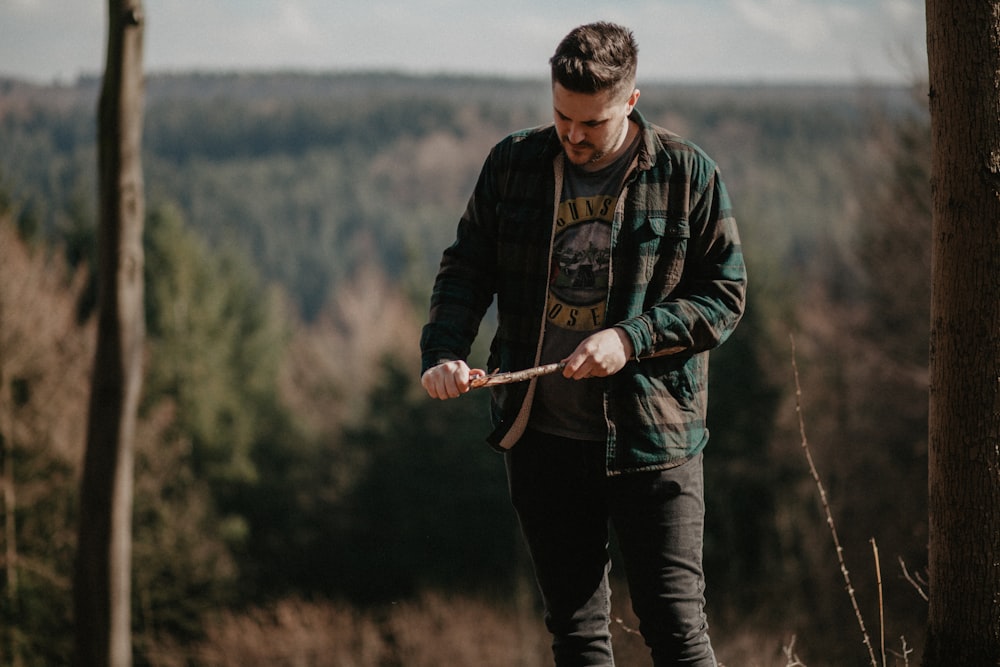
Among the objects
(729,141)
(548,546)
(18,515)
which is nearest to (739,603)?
(18,515)

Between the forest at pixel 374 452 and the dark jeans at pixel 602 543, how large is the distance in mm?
5780

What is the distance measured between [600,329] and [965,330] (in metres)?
0.77

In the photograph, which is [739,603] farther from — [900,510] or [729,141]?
[729,141]

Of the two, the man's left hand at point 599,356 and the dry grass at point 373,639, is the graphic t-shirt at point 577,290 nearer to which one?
the man's left hand at point 599,356

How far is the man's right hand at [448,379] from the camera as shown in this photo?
2131mm

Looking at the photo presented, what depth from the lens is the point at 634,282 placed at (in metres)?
2.19

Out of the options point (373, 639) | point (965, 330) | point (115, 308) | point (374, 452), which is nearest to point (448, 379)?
point (965, 330)

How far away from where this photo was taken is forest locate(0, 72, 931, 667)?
13703 millimetres

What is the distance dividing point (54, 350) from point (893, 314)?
38.6ft

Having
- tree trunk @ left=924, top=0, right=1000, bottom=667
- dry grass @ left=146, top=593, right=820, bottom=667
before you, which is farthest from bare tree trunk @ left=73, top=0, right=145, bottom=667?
dry grass @ left=146, top=593, right=820, bottom=667

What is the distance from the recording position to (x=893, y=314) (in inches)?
599

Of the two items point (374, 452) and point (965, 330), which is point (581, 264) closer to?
point (965, 330)

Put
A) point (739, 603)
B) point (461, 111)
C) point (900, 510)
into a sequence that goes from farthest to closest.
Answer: point (461, 111)
point (739, 603)
point (900, 510)

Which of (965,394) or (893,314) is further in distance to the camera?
(893,314)
